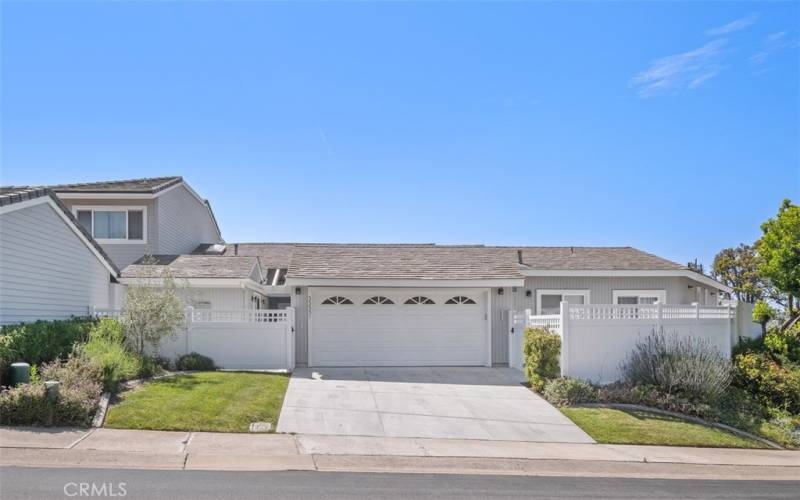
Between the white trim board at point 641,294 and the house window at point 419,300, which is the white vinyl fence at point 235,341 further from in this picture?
the white trim board at point 641,294

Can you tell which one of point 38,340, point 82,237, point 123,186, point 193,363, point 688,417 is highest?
point 123,186

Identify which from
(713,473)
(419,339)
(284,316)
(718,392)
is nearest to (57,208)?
(284,316)

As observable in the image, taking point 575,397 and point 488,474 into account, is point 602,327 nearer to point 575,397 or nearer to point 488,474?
point 575,397

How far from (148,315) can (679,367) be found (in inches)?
499

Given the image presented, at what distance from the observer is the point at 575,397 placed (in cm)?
1361

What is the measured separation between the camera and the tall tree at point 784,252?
15430 millimetres

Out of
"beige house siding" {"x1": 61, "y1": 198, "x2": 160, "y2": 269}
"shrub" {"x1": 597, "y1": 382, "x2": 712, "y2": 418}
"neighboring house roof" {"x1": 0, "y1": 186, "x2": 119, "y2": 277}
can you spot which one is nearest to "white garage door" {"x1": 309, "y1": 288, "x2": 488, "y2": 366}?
"shrub" {"x1": 597, "y1": 382, "x2": 712, "y2": 418}

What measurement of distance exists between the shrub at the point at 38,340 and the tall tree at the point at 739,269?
38.4 meters

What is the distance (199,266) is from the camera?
784 inches

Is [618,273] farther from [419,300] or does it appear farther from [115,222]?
[115,222]

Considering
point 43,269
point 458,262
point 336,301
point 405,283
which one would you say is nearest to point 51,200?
point 43,269

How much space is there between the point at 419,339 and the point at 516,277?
137 inches

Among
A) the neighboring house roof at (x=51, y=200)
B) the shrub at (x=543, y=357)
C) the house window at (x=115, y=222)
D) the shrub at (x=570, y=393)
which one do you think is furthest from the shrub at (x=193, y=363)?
the shrub at (x=570, y=393)

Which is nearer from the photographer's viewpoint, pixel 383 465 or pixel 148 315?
pixel 383 465
